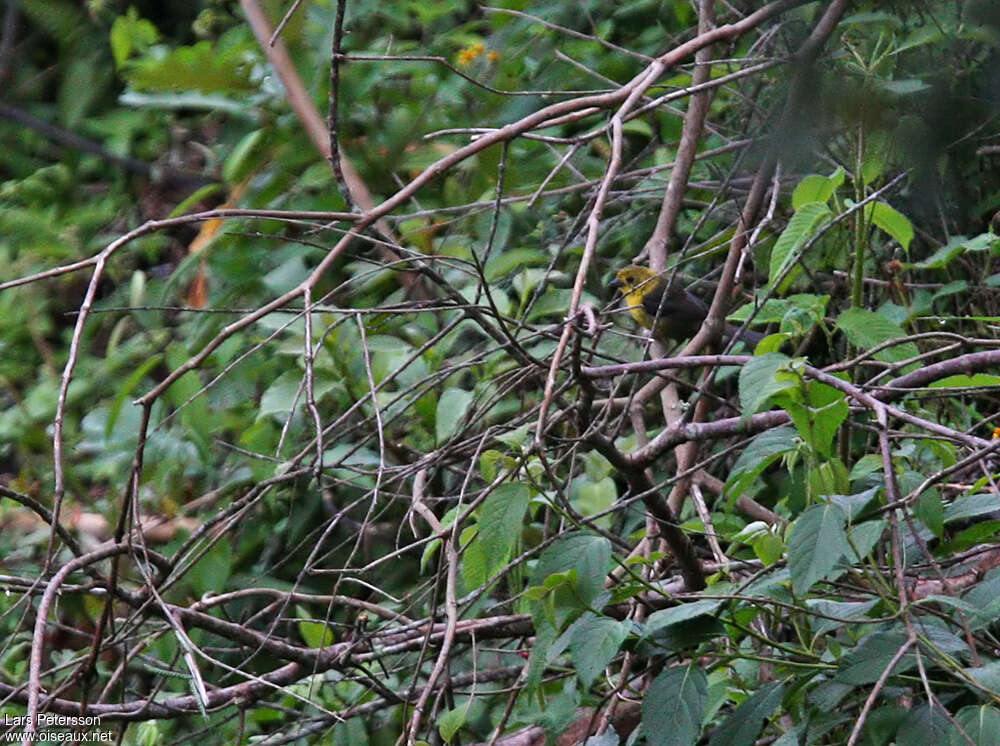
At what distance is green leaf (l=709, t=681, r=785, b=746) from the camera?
1.83 metres

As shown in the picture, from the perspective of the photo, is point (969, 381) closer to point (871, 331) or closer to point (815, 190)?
point (871, 331)

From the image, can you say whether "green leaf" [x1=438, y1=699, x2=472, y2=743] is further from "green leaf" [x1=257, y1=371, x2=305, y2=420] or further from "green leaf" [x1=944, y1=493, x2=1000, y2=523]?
"green leaf" [x1=257, y1=371, x2=305, y2=420]

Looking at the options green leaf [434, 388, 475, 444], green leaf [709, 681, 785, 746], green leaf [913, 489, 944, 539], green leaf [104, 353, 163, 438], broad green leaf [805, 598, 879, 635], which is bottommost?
green leaf [104, 353, 163, 438]

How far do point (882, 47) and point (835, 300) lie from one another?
82cm

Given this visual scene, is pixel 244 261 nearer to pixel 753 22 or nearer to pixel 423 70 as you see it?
pixel 423 70

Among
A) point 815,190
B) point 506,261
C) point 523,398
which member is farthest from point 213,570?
point 815,190

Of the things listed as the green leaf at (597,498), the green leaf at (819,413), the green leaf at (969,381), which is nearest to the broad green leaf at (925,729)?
the green leaf at (819,413)

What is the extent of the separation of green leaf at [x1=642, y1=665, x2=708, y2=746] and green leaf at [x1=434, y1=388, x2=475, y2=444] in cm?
129

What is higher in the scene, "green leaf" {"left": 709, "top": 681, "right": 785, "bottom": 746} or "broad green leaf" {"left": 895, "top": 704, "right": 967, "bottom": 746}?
"broad green leaf" {"left": 895, "top": 704, "right": 967, "bottom": 746}

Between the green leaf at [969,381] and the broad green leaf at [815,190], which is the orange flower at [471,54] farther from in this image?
the green leaf at [969,381]

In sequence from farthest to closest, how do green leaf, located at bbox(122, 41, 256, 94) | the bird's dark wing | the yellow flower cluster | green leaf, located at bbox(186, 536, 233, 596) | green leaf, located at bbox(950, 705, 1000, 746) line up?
the yellow flower cluster → green leaf, located at bbox(122, 41, 256, 94) → the bird's dark wing → green leaf, located at bbox(186, 536, 233, 596) → green leaf, located at bbox(950, 705, 1000, 746)

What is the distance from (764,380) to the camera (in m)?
1.76

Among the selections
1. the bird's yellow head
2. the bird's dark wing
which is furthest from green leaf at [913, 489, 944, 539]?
the bird's dark wing

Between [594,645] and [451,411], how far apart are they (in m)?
1.35
